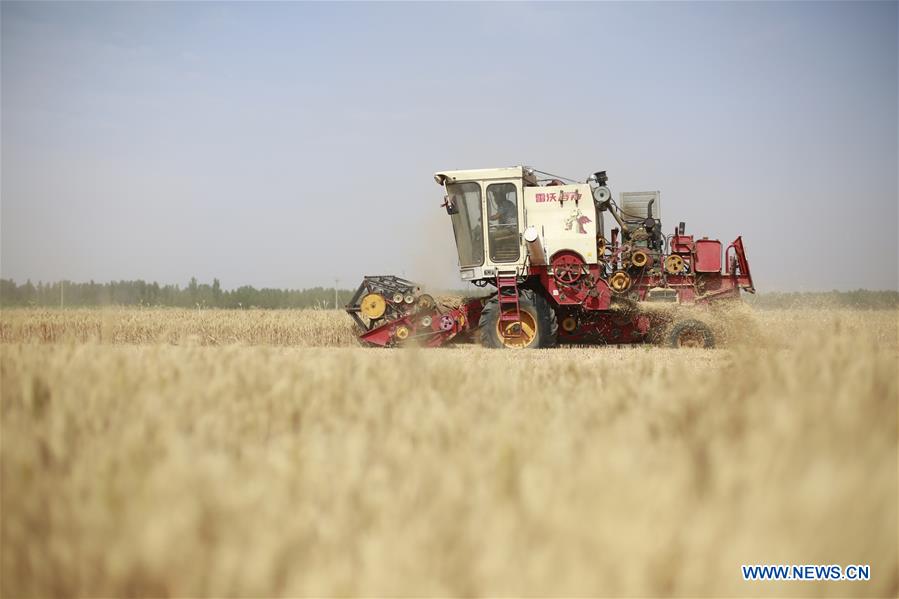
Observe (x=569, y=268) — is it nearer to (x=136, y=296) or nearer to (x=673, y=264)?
(x=673, y=264)

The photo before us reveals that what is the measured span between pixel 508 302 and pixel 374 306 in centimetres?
270

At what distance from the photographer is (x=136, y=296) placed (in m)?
12.5

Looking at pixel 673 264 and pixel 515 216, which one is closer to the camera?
pixel 673 264

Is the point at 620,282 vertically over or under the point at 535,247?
under

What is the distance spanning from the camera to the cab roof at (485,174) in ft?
43.2

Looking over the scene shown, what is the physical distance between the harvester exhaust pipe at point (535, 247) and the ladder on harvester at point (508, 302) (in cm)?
45

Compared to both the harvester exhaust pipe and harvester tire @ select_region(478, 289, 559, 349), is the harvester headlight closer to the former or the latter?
the harvester exhaust pipe

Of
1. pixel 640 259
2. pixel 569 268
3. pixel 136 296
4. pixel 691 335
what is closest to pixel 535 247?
pixel 569 268

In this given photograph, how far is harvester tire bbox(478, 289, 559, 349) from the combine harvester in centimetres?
2

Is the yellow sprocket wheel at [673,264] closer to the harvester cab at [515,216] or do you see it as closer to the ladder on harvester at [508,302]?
the harvester cab at [515,216]

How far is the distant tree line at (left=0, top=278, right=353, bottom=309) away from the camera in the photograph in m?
8.22

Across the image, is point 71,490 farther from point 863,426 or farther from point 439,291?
point 439,291

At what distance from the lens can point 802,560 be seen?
5.06 feet

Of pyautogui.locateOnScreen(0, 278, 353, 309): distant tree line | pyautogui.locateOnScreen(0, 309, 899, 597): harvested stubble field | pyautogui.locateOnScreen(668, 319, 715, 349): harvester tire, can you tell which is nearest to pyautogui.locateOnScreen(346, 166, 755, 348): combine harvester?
pyautogui.locateOnScreen(668, 319, 715, 349): harvester tire
